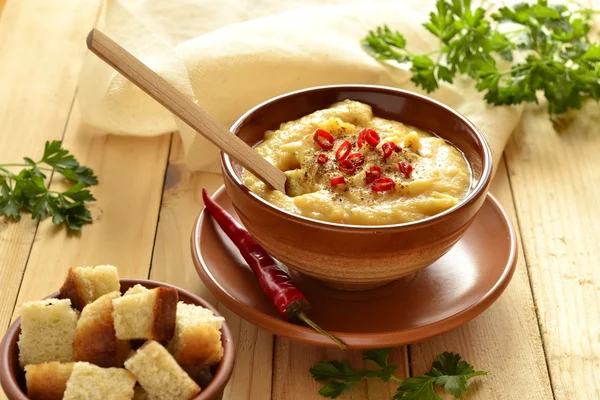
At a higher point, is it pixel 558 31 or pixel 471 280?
pixel 558 31

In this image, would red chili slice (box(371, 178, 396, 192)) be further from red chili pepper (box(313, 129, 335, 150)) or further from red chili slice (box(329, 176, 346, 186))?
→ red chili pepper (box(313, 129, 335, 150))

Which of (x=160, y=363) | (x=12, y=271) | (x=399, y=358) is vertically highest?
(x=160, y=363)

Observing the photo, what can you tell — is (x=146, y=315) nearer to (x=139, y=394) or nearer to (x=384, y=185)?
(x=139, y=394)

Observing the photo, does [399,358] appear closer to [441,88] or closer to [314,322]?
[314,322]

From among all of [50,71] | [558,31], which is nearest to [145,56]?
[50,71]

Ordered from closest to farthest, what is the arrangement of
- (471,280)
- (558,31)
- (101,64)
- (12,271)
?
(471,280) → (12,271) → (101,64) → (558,31)

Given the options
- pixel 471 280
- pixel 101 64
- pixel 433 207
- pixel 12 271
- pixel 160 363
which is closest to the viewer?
pixel 160 363

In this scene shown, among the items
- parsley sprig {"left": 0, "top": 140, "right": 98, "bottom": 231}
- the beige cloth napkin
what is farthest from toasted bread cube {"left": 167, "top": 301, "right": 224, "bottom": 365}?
the beige cloth napkin

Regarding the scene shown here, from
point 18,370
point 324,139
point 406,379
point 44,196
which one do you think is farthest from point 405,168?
point 44,196
